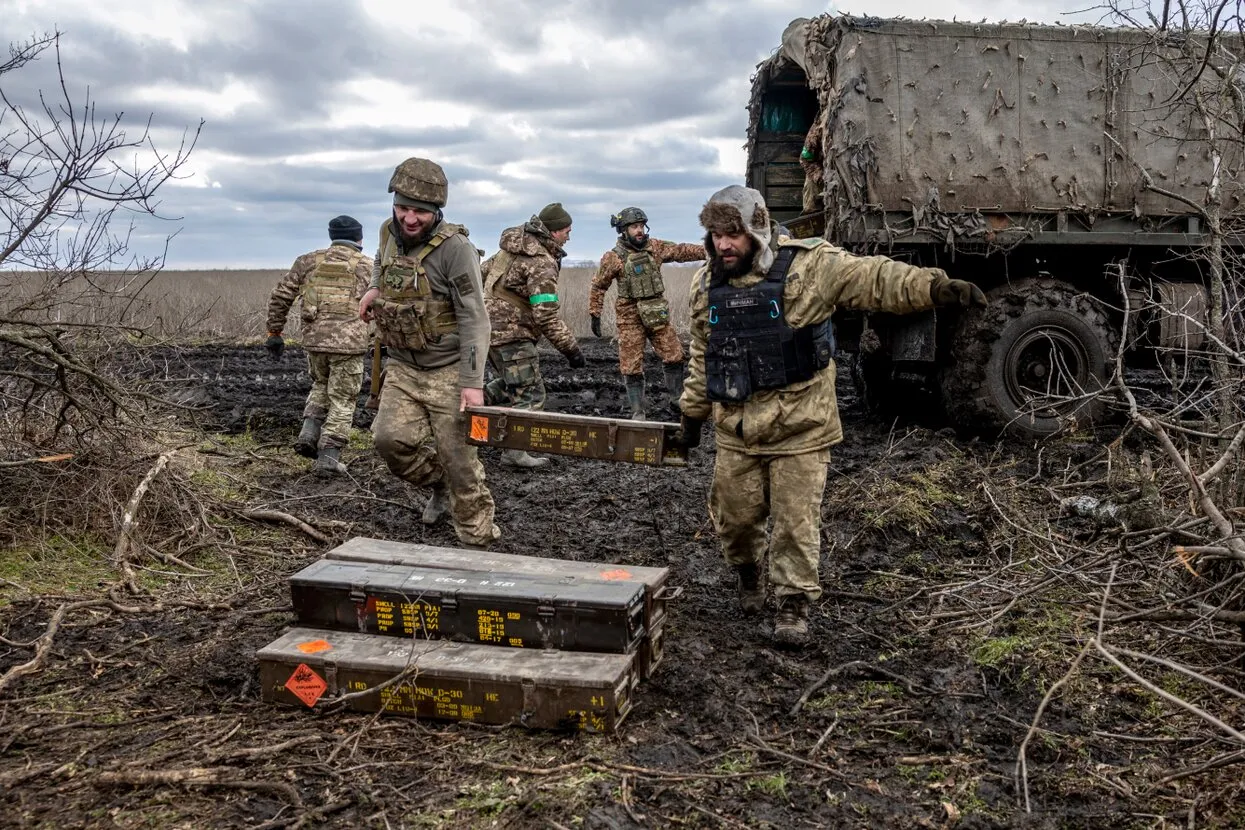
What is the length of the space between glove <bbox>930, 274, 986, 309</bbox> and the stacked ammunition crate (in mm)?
1562

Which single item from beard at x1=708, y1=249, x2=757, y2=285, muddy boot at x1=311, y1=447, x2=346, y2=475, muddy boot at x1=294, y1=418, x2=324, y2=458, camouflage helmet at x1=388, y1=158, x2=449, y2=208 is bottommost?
muddy boot at x1=311, y1=447, x2=346, y2=475

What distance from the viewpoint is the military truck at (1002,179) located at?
8102mm

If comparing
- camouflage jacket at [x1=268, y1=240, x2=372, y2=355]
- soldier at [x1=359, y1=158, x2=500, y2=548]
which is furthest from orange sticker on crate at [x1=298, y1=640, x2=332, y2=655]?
camouflage jacket at [x1=268, y1=240, x2=372, y2=355]

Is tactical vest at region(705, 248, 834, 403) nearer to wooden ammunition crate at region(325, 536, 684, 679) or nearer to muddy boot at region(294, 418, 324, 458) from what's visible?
wooden ammunition crate at region(325, 536, 684, 679)

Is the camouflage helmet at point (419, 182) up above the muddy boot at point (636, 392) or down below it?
above

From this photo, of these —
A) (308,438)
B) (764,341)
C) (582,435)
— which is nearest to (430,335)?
(582,435)

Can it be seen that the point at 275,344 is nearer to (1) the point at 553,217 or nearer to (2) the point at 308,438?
(2) the point at 308,438

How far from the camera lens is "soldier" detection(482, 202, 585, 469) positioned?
331 inches

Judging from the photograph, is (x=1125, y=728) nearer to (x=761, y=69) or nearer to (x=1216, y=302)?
(x=1216, y=302)

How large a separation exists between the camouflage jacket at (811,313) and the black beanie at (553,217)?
402 centimetres

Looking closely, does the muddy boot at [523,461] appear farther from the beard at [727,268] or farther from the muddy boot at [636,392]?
the beard at [727,268]

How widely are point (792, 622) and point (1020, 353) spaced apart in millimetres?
4550

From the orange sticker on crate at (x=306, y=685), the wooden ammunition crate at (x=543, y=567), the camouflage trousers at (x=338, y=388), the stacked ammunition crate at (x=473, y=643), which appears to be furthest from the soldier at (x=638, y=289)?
the orange sticker on crate at (x=306, y=685)

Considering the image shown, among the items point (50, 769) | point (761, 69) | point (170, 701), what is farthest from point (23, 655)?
point (761, 69)
